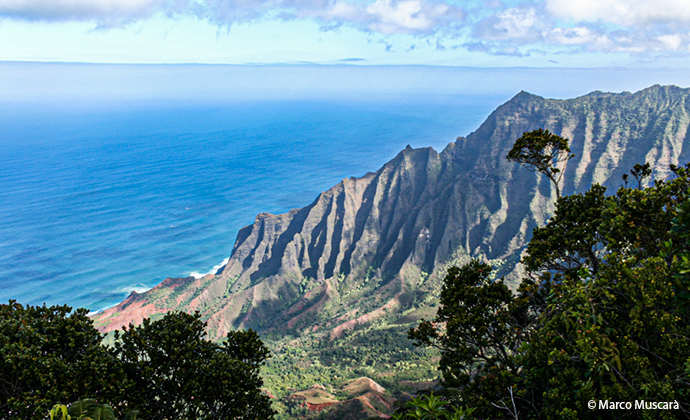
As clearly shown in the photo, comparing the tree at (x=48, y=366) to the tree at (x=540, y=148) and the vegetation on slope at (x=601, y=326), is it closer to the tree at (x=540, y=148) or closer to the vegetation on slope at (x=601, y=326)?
the vegetation on slope at (x=601, y=326)

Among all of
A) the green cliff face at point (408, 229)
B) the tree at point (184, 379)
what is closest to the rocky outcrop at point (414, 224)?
the green cliff face at point (408, 229)

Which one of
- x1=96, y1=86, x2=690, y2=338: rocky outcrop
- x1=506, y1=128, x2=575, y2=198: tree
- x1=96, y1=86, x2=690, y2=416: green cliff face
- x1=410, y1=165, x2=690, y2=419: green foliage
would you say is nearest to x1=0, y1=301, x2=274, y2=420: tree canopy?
x1=410, y1=165, x2=690, y2=419: green foliage

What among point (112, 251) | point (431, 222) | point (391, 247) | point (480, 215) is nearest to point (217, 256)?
point (112, 251)

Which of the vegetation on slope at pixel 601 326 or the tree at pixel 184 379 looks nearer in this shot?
the vegetation on slope at pixel 601 326

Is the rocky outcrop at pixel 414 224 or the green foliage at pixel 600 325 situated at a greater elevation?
the green foliage at pixel 600 325

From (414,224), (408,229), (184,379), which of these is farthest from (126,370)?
(414,224)

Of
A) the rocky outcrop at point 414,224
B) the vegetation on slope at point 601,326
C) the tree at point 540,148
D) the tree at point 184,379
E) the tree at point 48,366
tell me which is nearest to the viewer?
the vegetation on slope at point 601,326

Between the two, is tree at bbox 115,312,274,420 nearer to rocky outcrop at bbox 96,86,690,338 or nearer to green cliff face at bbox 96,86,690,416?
green cliff face at bbox 96,86,690,416

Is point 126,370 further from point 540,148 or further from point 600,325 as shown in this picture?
point 540,148

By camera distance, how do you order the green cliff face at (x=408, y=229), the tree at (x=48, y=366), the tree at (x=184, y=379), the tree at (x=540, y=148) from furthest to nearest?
the green cliff face at (x=408, y=229), the tree at (x=540, y=148), the tree at (x=184, y=379), the tree at (x=48, y=366)
